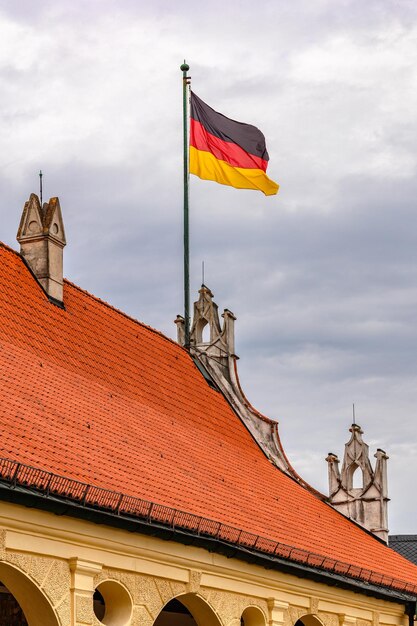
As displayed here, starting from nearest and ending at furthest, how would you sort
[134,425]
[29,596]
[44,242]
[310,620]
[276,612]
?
[29,596] → [276,612] → [134,425] → [310,620] → [44,242]

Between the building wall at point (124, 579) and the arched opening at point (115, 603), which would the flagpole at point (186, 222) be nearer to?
the building wall at point (124, 579)

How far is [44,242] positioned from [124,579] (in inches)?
353

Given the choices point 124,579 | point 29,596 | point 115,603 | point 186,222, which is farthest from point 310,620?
point 186,222

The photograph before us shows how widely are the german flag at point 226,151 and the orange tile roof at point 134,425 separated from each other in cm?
608

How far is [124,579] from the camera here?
1808 cm

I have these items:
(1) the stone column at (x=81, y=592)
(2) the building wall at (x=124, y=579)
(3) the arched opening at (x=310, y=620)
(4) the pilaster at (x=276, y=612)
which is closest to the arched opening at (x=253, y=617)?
(2) the building wall at (x=124, y=579)

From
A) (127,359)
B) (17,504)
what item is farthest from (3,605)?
(127,359)

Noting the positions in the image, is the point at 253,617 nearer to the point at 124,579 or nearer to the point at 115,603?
the point at 115,603

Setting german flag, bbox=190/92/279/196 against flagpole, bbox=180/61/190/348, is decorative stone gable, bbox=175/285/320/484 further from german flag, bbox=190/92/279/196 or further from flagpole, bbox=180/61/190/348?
german flag, bbox=190/92/279/196

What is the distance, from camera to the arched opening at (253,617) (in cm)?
2169

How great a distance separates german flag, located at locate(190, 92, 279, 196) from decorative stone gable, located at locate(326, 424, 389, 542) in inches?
277

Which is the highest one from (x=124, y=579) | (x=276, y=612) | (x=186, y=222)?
(x=186, y=222)

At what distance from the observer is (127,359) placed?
26.2 meters

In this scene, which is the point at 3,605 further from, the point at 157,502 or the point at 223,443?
the point at 223,443
